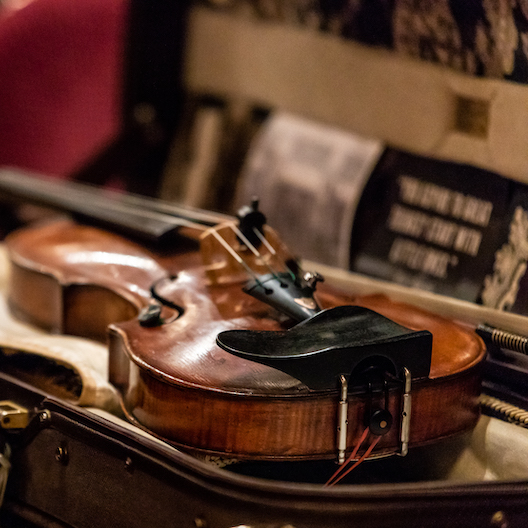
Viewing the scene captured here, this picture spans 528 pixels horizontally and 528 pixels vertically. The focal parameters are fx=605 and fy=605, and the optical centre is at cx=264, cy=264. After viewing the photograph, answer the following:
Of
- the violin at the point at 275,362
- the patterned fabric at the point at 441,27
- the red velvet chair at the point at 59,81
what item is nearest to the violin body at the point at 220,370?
the violin at the point at 275,362

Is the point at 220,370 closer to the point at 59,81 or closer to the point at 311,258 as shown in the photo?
the point at 311,258

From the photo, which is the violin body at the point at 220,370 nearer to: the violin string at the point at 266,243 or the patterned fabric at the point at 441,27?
the violin string at the point at 266,243

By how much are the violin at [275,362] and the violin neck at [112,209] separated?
18 cm

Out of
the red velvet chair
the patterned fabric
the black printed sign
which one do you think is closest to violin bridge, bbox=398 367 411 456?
the black printed sign

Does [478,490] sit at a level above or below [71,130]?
below

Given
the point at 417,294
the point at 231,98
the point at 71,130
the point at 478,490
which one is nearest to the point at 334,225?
the point at 417,294

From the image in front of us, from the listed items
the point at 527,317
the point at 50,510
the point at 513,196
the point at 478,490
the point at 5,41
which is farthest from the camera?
the point at 5,41

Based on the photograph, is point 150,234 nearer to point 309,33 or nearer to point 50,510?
point 50,510

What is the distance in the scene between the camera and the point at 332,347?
709 millimetres

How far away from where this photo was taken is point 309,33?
1.59 meters

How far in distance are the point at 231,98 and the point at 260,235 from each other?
0.91m

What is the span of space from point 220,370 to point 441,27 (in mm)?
885

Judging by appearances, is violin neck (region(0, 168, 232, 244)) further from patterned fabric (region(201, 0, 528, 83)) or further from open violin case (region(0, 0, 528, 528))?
patterned fabric (region(201, 0, 528, 83))

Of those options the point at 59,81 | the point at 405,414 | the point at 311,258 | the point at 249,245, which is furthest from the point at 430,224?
the point at 59,81
